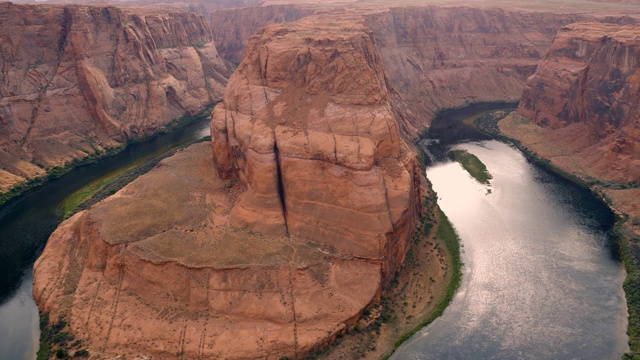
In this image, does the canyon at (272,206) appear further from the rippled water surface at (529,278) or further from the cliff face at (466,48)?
the cliff face at (466,48)

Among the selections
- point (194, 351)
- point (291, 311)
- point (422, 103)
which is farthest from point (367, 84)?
point (422, 103)

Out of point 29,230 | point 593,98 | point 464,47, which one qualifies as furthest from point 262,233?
point 464,47

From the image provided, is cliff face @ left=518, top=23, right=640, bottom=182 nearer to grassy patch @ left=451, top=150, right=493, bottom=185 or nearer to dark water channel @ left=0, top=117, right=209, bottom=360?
grassy patch @ left=451, top=150, right=493, bottom=185

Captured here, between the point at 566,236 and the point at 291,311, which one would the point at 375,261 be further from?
the point at 566,236

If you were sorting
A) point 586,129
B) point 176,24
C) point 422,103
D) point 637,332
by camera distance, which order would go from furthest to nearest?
1. point 176,24
2. point 422,103
3. point 586,129
4. point 637,332

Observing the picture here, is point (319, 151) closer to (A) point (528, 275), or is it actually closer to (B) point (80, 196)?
(A) point (528, 275)
